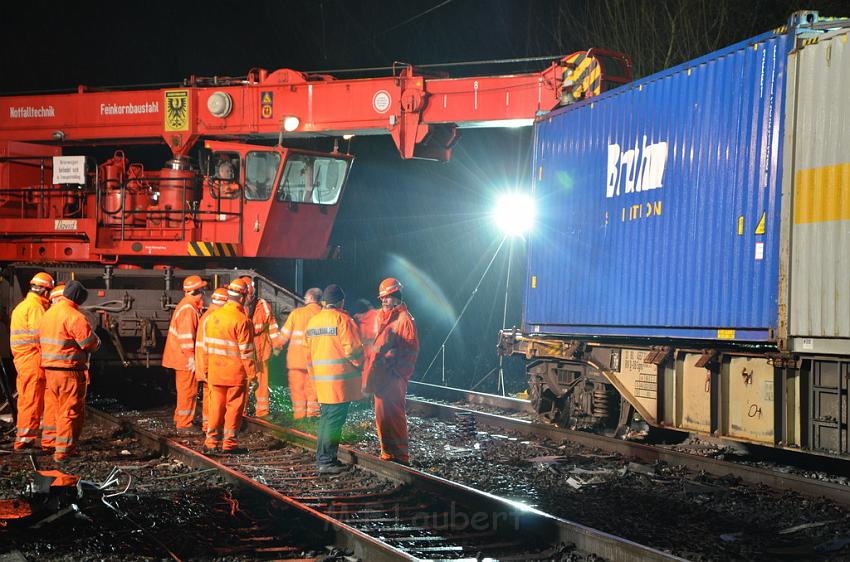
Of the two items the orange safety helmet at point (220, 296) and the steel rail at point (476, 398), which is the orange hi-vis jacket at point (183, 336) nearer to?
the orange safety helmet at point (220, 296)

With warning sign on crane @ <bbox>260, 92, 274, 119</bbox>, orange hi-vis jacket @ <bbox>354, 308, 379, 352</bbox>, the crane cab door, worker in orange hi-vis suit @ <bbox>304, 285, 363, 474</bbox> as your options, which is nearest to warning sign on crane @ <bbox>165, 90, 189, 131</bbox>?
the crane cab door

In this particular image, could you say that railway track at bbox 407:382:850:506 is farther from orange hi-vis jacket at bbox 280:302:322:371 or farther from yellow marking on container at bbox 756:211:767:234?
yellow marking on container at bbox 756:211:767:234

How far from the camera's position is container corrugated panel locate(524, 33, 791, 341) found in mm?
8641

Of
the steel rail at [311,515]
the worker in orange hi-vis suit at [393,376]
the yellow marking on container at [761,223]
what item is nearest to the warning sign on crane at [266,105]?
the steel rail at [311,515]

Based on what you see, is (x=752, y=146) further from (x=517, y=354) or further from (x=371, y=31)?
(x=371, y=31)

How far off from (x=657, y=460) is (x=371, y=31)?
67.8 feet

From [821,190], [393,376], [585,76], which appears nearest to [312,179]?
[585,76]

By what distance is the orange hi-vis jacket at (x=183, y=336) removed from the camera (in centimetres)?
1142

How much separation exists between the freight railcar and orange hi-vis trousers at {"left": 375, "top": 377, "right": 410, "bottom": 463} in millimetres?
2988

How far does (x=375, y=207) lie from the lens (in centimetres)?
2795

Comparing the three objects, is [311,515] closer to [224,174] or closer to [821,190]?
[821,190]

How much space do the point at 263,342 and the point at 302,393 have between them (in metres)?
1.21

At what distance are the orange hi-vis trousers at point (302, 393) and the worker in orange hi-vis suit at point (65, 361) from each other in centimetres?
367

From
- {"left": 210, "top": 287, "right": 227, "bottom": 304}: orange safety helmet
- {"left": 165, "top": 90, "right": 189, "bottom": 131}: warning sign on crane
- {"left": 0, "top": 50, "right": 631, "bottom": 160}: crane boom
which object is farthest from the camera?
{"left": 165, "top": 90, "right": 189, "bottom": 131}: warning sign on crane
